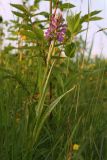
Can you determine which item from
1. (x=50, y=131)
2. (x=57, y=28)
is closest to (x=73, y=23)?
(x=57, y=28)

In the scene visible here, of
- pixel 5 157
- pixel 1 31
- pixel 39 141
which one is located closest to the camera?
pixel 5 157

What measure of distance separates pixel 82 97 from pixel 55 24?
0.88 m

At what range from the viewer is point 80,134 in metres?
1.70

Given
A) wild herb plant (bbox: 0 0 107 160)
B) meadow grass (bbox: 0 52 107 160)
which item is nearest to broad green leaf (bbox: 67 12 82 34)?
wild herb plant (bbox: 0 0 107 160)

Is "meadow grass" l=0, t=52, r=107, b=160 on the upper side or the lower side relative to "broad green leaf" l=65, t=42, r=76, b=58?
lower

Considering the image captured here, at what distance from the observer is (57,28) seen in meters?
1.53

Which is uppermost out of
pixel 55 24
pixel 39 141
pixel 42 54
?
pixel 55 24

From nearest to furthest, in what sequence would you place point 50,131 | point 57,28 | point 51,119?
point 57,28 → point 50,131 → point 51,119

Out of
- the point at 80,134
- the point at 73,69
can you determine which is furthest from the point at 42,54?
the point at 80,134

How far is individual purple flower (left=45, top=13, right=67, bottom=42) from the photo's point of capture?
150 centimetres

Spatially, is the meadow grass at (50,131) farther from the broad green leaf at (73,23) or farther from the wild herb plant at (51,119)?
the broad green leaf at (73,23)

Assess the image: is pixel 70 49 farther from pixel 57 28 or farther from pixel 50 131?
pixel 50 131

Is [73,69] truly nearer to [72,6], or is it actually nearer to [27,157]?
[72,6]

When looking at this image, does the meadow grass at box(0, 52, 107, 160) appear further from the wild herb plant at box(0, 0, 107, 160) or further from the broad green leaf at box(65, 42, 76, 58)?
the broad green leaf at box(65, 42, 76, 58)
